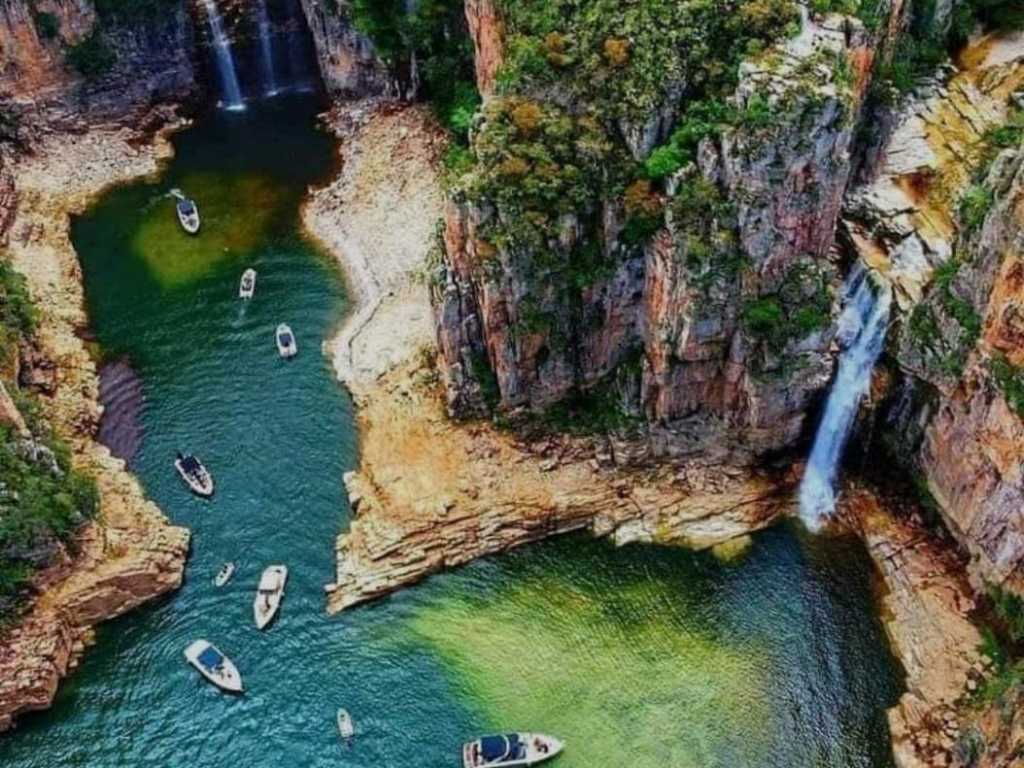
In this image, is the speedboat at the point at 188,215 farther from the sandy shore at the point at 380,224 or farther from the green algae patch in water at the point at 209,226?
the sandy shore at the point at 380,224

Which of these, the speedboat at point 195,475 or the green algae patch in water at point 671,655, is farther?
the speedboat at point 195,475

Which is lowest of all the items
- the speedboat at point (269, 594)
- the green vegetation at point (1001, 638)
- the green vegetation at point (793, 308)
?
the green vegetation at point (1001, 638)

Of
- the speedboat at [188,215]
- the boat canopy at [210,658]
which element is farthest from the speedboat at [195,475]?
the speedboat at [188,215]

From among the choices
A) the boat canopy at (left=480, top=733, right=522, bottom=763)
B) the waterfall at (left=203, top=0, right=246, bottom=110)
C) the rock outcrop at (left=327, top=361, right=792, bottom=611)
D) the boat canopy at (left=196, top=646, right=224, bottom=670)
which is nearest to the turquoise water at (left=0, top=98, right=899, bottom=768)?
the boat canopy at (left=196, top=646, right=224, bottom=670)

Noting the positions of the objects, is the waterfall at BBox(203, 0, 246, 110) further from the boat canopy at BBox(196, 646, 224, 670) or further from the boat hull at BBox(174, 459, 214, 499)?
the boat canopy at BBox(196, 646, 224, 670)

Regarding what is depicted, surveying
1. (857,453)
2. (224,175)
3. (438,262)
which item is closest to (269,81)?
(224,175)

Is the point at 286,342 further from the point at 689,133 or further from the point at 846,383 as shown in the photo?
the point at 846,383

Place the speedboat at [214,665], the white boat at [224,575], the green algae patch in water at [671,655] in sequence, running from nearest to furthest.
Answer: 1. the green algae patch in water at [671,655]
2. the speedboat at [214,665]
3. the white boat at [224,575]
